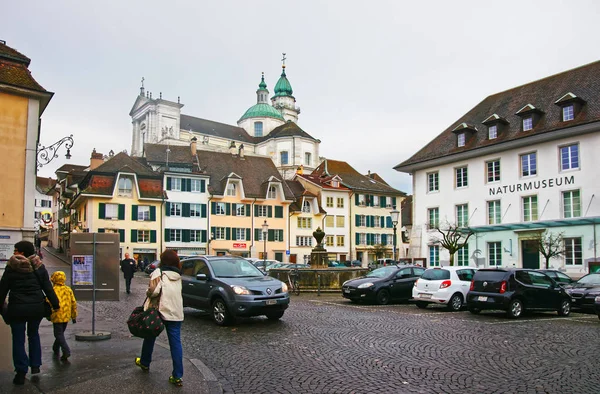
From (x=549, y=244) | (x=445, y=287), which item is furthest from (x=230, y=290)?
(x=549, y=244)

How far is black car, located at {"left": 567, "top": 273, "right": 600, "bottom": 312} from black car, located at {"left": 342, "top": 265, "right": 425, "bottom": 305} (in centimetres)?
557

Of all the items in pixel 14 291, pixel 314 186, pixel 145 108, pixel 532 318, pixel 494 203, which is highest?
pixel 145 108

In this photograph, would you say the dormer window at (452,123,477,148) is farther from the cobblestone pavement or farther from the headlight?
the headlight

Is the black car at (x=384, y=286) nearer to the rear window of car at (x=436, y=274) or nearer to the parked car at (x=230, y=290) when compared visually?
the rear window of car at (x=436, y=274)

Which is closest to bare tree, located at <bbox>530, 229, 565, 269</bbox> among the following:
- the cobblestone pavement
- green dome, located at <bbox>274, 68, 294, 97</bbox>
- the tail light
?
the cobblestone pavement

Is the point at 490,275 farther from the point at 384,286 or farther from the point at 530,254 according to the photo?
the point at 530,254

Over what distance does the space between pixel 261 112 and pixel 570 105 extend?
83.0m

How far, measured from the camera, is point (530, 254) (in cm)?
3528

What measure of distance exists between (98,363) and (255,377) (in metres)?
2.54

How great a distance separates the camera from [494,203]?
38.1 meters

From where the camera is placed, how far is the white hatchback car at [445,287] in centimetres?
1908

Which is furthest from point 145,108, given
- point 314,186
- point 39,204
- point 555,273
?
point 555,273

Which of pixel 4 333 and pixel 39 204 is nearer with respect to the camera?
pixel 4 333

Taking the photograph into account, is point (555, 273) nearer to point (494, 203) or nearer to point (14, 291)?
point (494, 203)
